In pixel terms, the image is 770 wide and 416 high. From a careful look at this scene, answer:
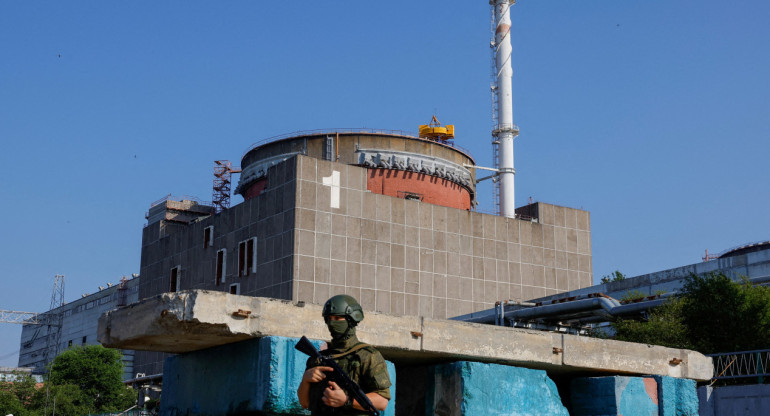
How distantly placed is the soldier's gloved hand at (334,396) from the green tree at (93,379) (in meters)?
52.4

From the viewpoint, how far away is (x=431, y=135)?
194 ft

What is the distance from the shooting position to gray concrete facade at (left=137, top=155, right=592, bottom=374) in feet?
156

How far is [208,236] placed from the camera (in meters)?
54.2

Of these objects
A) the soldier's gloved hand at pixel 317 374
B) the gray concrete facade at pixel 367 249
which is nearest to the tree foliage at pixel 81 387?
the gray concrete facade at pixel 367 249

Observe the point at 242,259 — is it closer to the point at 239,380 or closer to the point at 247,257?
the point at 247,257

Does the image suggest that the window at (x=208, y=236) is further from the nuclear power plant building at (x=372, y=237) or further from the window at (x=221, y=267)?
the window at (x=221, y=267)

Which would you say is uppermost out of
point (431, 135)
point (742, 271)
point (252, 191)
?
point (431, 135)

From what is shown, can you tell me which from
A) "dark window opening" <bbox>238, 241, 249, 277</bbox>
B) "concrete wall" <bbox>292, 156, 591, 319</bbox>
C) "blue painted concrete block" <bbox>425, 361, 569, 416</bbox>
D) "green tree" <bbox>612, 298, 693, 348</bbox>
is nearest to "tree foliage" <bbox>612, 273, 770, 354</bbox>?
"green tree" <bbox>612, 298, 693, 348</bbox>

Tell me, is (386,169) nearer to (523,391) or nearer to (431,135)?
(431,135)

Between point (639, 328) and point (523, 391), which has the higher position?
point (639, 328)

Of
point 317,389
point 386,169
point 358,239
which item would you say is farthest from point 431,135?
point 317,389

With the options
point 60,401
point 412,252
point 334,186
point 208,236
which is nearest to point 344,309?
point 334,186

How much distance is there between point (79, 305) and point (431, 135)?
55.0m

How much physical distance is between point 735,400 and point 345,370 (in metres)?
13.7
